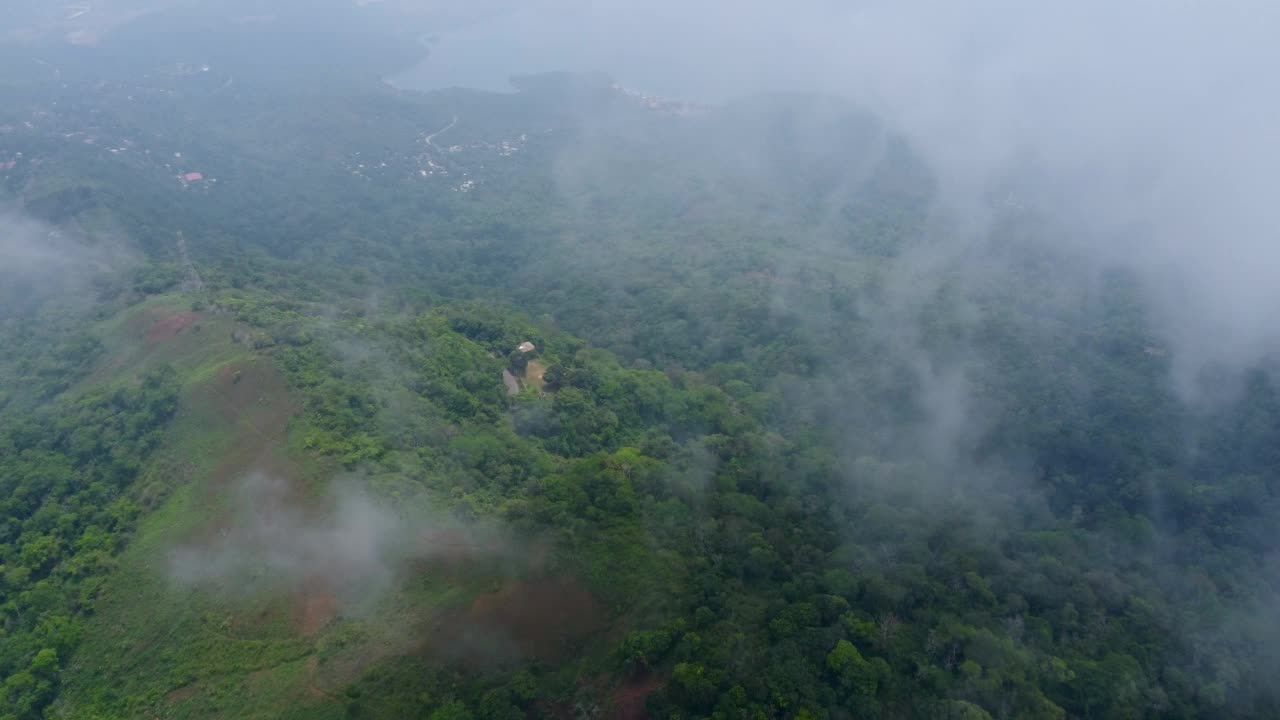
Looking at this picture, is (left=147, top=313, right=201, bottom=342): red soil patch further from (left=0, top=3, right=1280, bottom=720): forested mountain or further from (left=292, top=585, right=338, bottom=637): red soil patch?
(left=292, top=585, right=338, bottom=637): red soil patch

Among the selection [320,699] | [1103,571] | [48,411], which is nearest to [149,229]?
[48,411]

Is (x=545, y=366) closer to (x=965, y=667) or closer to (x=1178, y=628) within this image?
(x=965, y=667)

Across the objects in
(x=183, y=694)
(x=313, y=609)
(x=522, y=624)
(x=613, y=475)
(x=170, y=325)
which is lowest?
(x=170, y=325)

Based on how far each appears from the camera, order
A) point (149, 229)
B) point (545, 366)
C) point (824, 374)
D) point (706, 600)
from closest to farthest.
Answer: point (706, 600) < point (545, 366) < point (824, 374) < point (149, 229)

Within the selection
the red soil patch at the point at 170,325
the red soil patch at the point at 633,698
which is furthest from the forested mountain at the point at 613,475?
the red soil patch at the point at 170,325

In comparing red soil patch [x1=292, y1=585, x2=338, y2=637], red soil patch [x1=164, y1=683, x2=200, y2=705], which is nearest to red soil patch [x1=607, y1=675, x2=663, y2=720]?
red soil patch [x1=292, y1=585, x2=338, y2=637]

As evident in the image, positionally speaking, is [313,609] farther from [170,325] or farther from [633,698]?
[170,325]

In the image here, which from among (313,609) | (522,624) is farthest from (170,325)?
(522,624)
